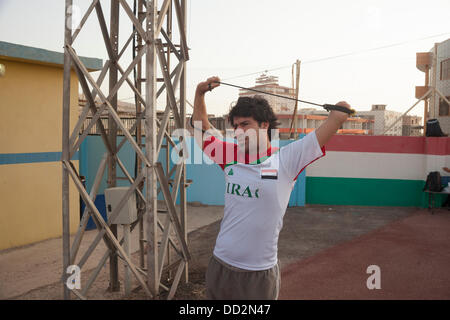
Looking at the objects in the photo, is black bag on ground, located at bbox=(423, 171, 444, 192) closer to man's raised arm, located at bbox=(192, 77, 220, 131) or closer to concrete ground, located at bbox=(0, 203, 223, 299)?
concrete ground, located at bbox=(0, 203, 223, 299)

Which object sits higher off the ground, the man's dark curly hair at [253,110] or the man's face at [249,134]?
the man's dark curly hair at [253,110]

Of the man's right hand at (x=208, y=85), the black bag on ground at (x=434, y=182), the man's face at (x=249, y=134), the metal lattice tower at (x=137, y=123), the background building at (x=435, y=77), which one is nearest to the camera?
the man's face at (x=249, y=134)

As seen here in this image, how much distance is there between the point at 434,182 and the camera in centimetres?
952

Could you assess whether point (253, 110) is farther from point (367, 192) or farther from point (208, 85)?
point (367, 192)

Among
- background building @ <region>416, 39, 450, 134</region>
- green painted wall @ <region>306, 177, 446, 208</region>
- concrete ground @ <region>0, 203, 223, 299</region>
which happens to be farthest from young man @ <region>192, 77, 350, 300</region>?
background building @ <region>416, 39, 450, 134</region>

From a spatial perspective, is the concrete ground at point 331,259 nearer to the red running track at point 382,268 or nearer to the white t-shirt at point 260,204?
the red running track at point 382,268

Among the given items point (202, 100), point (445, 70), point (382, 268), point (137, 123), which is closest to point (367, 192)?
point (382, 268)

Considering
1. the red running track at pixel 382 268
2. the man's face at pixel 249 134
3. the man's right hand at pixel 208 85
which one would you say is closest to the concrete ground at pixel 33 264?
the red running track at pixel 382 268

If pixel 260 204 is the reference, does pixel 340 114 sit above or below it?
above

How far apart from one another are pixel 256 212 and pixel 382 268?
443cm

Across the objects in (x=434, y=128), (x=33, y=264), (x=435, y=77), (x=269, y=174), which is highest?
(x=435, y=77)

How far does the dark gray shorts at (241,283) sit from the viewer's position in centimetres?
222

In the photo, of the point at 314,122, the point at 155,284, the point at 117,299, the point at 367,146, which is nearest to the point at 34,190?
the point at 117,299

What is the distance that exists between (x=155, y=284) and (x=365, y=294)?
282 cm
